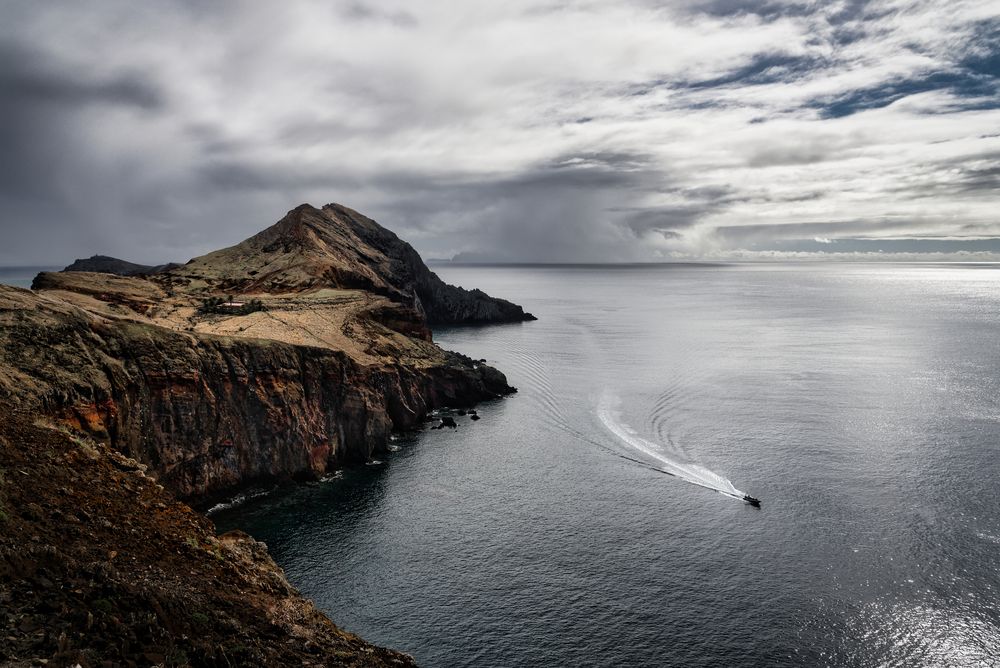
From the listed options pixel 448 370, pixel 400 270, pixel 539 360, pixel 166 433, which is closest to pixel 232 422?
pixel 166 433

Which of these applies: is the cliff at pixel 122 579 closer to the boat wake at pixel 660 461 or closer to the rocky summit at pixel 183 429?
the rocky summit at pixel 183 429

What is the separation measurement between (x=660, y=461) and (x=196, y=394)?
54.2 m

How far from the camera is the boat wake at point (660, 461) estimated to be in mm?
69062

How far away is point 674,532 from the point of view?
58375 millimetres

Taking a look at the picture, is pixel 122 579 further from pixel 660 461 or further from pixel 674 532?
pixel 660 461

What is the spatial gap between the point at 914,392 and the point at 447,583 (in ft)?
305

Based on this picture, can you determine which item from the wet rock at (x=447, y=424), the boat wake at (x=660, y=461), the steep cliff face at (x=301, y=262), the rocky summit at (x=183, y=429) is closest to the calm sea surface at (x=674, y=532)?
the boat wake at (x=660, y=461)

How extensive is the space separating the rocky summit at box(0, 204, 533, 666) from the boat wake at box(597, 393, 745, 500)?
29.0 meters

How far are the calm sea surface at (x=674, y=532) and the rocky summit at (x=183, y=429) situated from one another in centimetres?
796

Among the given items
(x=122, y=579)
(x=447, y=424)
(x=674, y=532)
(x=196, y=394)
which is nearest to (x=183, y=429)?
(x=196, y=394)

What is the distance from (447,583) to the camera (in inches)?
1972

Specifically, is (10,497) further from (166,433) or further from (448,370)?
(448,370)

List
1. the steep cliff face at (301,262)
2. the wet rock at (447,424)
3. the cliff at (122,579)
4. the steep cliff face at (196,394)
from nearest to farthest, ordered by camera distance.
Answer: the cliff at (122,579) < the steep cliff face at (196,394) < the wet rock at (447,424) < the steep cliff face at (301,262)

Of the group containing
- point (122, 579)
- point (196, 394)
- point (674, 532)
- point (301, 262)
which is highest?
point (301, 262)
